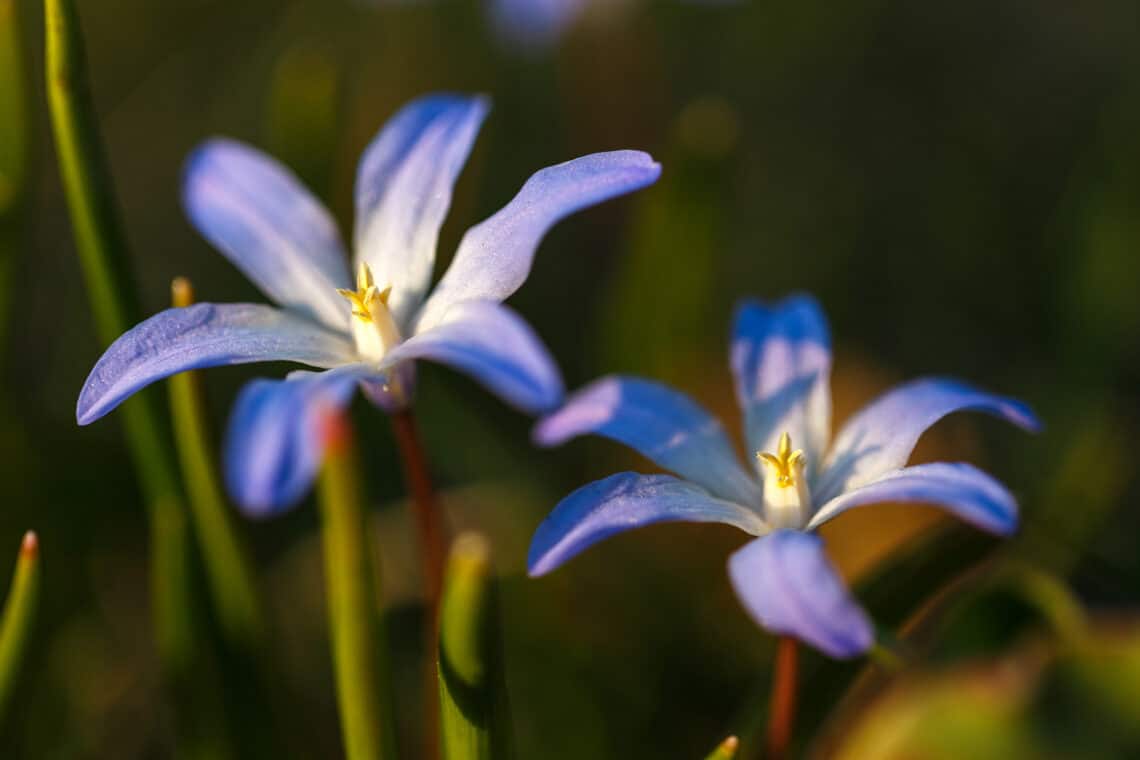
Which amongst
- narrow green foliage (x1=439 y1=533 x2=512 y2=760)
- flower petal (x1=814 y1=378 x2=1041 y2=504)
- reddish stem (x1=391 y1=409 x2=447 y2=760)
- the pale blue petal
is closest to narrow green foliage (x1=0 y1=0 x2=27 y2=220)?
reddish stem (x1=391 y1=409 x2=447 y2=760)

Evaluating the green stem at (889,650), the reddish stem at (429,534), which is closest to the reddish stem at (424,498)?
the reddish stem at (429,534)

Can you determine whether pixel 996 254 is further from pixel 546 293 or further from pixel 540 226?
pixel 540 226

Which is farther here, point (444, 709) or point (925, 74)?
point (925, 74)

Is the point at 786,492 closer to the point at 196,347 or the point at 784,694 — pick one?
the point at 784,694

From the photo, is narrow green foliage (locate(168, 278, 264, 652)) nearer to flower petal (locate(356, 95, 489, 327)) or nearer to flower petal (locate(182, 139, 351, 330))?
flower petal (locate(182, 139, 351, 330))

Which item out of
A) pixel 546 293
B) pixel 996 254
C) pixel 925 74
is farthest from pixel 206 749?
pixel 925 74

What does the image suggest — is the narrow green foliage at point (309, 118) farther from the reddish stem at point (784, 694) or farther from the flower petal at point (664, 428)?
the reddish stem at point (784, 694)
